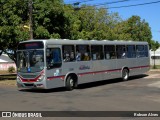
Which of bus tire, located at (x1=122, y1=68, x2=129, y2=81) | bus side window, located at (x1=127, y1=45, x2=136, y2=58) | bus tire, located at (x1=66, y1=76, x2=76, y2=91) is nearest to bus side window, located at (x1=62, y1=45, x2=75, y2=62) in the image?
bus tire, located at (x1=66, y1=76, x2=76, y2=91)

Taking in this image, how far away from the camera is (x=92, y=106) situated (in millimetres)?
14258

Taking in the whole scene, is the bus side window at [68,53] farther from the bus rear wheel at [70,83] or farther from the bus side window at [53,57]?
the bus rear wheel at [70,83]

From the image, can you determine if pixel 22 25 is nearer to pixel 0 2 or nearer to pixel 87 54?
pixel 0 2

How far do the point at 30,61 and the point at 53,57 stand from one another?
4.11ft

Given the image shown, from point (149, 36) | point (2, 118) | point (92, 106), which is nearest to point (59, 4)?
point (92, 106)

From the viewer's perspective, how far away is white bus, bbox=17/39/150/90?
20.4 meters

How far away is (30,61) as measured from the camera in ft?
68.3

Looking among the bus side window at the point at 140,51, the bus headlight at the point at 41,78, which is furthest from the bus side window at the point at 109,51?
the bus headlight at the point at 41,78

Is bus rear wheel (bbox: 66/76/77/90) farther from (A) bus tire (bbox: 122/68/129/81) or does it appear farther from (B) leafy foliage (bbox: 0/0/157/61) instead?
(B) leafy foliage (bbox: 0/0/157/61)

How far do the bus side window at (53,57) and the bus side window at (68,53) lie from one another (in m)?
0.50

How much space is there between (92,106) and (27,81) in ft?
24.0

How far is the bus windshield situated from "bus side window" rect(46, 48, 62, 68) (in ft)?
1.20

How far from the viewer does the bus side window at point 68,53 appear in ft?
70.3

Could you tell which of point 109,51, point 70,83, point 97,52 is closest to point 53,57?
point 70,83
